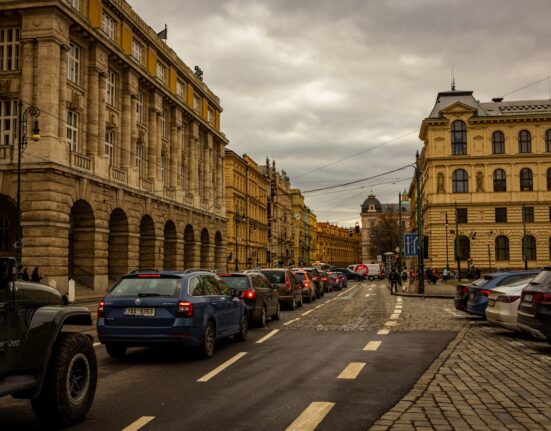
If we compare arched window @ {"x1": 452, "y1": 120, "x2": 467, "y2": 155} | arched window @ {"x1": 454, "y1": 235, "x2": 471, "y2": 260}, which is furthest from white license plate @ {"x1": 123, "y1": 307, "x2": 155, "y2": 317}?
arched window @ {"x1": 452, "y1": 120, "x2": 467, "y2": 155}

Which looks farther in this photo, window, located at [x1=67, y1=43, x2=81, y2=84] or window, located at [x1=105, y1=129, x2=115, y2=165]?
window, located at [x1=105, y1=129, x2=115, y2=165]

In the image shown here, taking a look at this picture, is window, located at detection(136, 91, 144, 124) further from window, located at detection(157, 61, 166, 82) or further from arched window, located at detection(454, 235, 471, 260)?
arched window, located at detection(454, 235, 471, 260)

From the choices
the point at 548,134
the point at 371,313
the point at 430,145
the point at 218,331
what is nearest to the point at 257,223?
the point at 430,145

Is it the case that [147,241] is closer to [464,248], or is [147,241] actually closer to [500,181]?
[464,248]

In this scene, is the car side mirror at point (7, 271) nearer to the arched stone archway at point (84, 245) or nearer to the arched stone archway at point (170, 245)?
the arched stone archway at point (84, 245)

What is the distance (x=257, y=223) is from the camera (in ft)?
307

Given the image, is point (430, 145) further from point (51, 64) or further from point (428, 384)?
point (428, 384)

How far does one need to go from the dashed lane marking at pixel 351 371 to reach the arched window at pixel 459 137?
6473 cm

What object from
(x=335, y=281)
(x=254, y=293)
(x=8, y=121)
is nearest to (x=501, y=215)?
(x=335, y=281)

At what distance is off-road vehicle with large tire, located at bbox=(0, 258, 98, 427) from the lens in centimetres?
553

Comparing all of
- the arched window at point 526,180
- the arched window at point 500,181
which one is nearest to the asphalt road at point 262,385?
the arched window at point 500,181

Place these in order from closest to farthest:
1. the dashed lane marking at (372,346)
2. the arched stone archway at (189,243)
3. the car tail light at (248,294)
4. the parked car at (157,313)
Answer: the parked car at (157,313)
the dashed lane marking at (372,346)
the car tail light at (248,294)
the arched stone archway at (189,243)

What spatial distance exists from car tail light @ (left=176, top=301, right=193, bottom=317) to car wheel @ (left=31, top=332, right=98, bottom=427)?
336cm

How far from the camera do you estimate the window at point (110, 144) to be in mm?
39906
